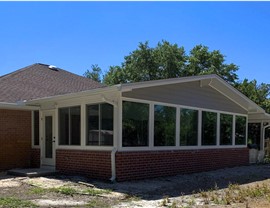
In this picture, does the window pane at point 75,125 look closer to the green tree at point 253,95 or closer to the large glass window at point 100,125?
the large glass window at point 100,125

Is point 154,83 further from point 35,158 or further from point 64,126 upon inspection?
point 35,158

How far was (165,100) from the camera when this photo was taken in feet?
42.6

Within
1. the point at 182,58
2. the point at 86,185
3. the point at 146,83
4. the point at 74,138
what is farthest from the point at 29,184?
the point at 182,58

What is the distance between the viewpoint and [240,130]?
58.4 feet

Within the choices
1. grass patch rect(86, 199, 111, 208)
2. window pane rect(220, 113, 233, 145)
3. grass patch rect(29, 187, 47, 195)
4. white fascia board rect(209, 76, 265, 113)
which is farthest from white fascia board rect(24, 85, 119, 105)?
window pane rect(220, 113, 233, 145)

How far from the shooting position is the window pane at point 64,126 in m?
13.1

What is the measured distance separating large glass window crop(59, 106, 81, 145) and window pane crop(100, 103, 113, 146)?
1.15 m

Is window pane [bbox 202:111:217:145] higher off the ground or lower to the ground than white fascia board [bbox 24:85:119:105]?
lower

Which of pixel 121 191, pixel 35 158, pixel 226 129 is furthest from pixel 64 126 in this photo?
pixel 226 129

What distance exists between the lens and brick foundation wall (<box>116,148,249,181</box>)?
37.7 ft

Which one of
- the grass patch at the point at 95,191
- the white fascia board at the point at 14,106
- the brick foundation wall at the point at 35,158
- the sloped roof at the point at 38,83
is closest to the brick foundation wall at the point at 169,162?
the grass patch at the point at 95,191

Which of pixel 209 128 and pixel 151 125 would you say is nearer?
pixel 151 125

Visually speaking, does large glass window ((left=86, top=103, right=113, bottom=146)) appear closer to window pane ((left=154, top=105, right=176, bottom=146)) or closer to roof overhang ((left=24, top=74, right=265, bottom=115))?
roof overhang ((left=24, top=74, right=265, bottom=115))

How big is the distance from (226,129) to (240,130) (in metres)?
1.48
